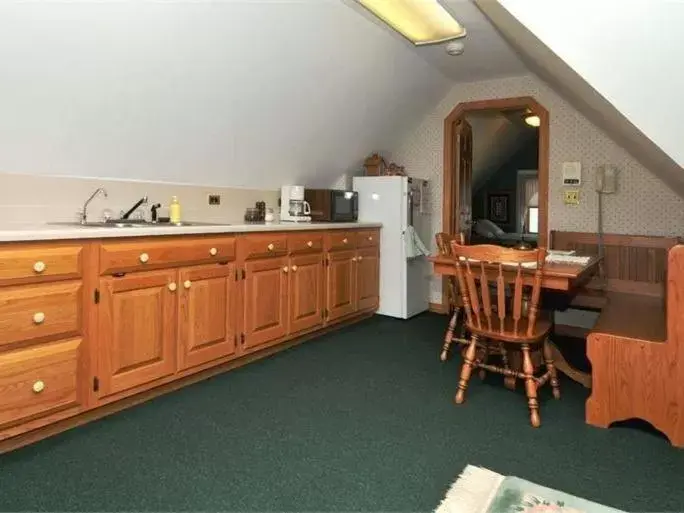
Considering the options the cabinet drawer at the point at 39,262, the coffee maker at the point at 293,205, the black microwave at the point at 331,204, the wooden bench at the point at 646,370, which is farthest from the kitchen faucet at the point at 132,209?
the wooden bench at the point at 646,370

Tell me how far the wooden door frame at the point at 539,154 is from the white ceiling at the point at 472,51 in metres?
0.25

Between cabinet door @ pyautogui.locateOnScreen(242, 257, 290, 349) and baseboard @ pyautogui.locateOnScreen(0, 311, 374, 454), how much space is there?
14 centimetres

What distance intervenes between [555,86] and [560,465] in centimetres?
326

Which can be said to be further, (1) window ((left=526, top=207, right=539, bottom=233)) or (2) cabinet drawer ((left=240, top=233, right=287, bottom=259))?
(1) window ((left=526, top=207, right=539, bottom=233))

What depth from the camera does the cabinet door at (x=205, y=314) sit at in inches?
110

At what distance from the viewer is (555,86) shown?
166 inches

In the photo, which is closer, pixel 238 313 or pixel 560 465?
pixel 560 465

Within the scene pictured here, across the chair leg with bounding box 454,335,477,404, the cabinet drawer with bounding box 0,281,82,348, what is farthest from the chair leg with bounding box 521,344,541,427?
the cabinet drawer with bounding box 0,281,82,348

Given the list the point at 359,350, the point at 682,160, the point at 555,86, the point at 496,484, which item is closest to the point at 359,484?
the point at 496,484

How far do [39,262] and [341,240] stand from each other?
244cm

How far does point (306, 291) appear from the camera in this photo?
12.4 feet

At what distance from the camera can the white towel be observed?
4574mm

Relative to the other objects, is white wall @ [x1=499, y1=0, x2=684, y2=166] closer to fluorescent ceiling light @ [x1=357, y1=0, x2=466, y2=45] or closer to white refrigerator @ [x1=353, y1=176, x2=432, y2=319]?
fluorescent ceiling light @ [x1=357, y1=0, x2=466, y2=45]

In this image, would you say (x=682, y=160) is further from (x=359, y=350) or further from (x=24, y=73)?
(x=24, y=73)
